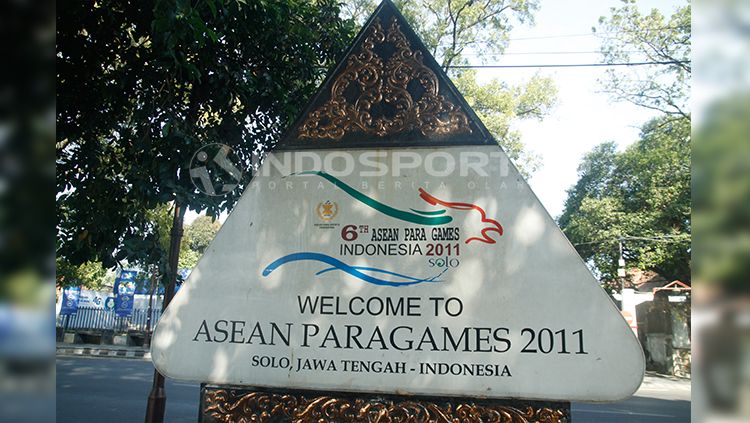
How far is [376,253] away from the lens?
3219 millimetres

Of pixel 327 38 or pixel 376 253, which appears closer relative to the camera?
pixel 376 253

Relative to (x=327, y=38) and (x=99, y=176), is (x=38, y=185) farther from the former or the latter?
(x=327, y=38)

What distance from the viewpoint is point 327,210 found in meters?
3.34

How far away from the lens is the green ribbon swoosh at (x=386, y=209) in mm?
3207

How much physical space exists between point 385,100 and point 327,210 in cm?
80

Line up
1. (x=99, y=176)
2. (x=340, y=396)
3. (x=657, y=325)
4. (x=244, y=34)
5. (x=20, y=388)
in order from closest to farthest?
(x=20, y=388)
(x=340, y=396)
(x=99, y=176)
(x=244, y=34)
(x=657, y=325)

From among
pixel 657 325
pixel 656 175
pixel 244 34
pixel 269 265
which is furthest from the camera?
pixel 657 325

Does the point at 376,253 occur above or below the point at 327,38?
below

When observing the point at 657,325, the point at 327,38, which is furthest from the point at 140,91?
the point at 657,325

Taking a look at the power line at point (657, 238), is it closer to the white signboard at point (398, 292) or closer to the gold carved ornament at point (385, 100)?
the white signboard at point (398, 292)

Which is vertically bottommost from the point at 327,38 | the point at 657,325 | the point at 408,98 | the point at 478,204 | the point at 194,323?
the point at 657,325

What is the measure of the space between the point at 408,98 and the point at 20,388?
9.22 feet

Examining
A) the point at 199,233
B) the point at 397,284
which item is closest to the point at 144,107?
the point at 397,284

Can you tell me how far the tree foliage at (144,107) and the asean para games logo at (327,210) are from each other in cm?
164
